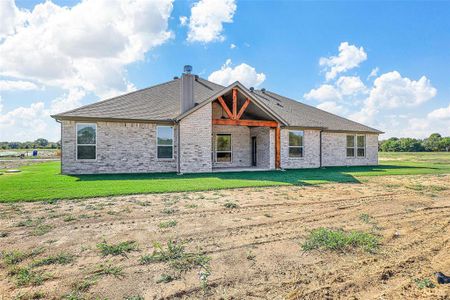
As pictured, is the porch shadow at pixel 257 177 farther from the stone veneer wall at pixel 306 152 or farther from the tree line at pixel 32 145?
the tree line at pixel 32 145

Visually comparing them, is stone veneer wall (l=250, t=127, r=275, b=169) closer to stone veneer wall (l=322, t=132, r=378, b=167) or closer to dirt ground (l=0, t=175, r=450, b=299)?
stone veneer wall (l=322, t=132, r=378, b=167)

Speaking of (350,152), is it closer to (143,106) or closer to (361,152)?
(361,152)

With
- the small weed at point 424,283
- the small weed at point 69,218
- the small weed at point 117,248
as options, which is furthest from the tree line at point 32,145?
the small weed at point 424,283

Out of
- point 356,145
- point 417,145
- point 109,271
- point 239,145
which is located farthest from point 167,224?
point 417,145

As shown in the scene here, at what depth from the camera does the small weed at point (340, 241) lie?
389 centimetres

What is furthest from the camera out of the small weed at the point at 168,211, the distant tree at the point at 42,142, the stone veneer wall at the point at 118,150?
the distant tree at the point at 42,142

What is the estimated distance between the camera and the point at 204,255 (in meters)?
3.62

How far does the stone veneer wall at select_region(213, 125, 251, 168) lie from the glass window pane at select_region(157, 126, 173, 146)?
12.3ft

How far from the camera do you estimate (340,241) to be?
13.3ft

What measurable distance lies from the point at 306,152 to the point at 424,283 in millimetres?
14849

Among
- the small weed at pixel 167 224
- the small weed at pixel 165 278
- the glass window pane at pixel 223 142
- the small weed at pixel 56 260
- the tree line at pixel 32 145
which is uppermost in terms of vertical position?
the tree line at pixel 32 145

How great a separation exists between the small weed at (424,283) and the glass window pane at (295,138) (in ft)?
46.8

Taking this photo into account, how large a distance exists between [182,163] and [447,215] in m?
10.9

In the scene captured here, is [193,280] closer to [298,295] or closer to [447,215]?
[298,295]
